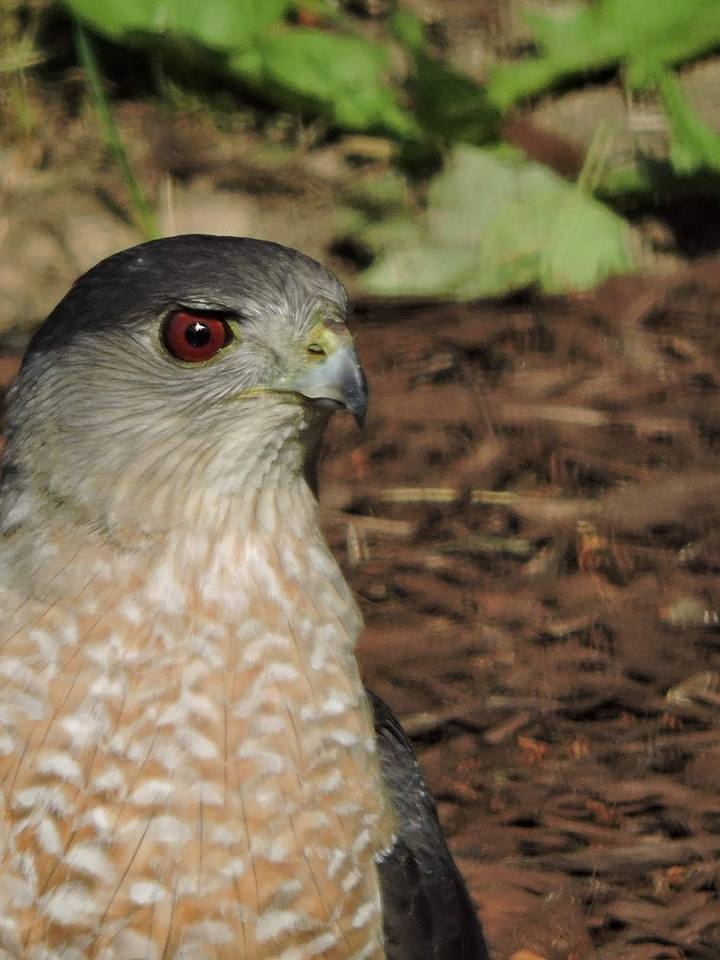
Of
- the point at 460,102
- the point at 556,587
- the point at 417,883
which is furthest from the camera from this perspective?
the point at 460,102

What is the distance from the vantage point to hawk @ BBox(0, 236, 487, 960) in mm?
2982

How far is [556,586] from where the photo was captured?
5.14 m

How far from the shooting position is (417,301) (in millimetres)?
6383

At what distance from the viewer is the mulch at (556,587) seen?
425 cm

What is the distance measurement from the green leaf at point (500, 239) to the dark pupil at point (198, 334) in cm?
330

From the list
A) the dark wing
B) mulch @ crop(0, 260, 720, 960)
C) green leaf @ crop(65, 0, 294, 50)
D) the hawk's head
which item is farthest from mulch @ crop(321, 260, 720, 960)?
the hawk's head

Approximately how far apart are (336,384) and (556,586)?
2.24m

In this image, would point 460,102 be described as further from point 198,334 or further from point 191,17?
point 198,334

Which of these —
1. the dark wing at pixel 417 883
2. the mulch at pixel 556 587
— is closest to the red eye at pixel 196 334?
the dark wing at pixel 417 883

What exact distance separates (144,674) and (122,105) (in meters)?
5.05

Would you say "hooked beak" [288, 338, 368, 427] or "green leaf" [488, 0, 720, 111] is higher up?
"green leaf" [488, 0, 720, 111]

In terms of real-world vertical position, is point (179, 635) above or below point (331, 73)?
below

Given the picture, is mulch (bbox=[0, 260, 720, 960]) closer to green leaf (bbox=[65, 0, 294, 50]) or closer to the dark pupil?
green leaf (bbox=[65, 0, 294, 50])

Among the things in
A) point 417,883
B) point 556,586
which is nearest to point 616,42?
point 556,586
